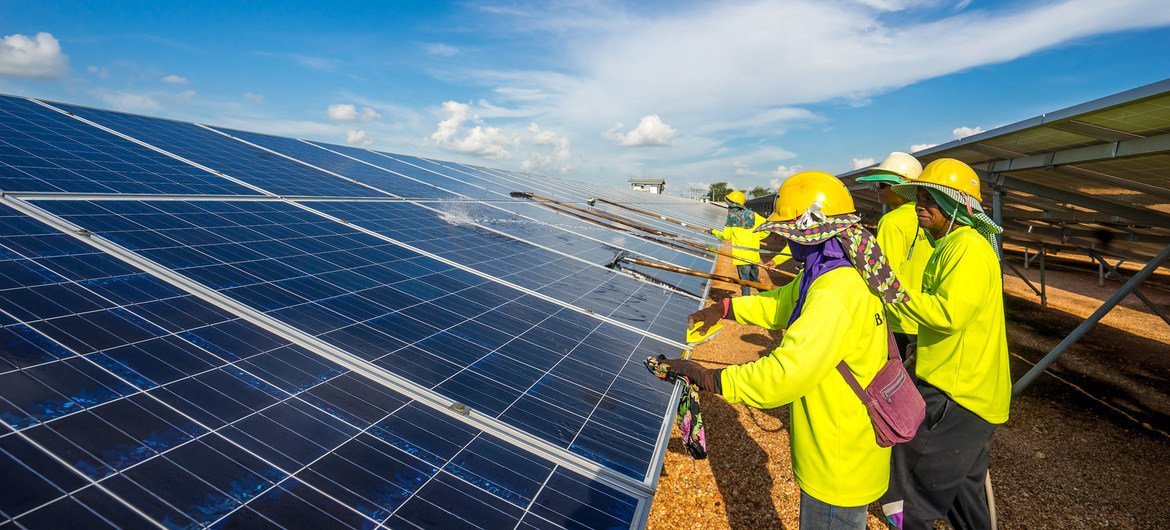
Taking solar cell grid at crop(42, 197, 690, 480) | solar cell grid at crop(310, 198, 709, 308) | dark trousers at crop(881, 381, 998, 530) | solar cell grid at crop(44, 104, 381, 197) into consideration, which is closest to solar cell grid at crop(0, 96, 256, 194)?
solar cell grid at crop(44, 104, 381, 197)

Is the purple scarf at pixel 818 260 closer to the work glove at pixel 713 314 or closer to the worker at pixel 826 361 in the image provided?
the worker at pixel 826 361

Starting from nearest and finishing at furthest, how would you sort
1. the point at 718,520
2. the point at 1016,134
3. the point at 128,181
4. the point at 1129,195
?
the point at 718,520
the point at 128,181
the point at 1016,134
the point at 1129,195

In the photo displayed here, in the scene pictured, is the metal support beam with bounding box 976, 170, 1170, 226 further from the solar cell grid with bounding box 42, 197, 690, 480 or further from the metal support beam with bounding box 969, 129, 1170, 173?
the solar cell grid with bounding box 42, 197, 690, 480

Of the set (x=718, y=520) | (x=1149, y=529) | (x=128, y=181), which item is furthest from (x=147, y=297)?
(x=1149, y=529)

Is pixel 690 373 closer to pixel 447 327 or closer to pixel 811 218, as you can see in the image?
pixel 811 218

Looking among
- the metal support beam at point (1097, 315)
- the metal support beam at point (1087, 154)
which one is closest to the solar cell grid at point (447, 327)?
the metal support beam at point (1087, 154)

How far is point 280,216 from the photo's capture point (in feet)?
20.2

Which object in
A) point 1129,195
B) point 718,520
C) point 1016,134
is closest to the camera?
point 718,520

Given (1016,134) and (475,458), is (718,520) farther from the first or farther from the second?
(1016,134)

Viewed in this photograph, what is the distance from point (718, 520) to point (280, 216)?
641 cm

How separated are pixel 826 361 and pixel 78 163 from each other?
8711mm

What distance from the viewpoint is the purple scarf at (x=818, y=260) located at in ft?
9.55

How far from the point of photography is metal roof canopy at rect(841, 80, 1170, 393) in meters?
5.30

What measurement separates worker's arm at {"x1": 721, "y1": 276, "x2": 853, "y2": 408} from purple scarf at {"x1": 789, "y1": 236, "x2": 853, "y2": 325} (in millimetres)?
229
